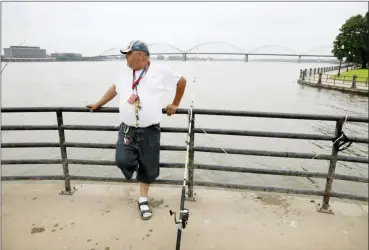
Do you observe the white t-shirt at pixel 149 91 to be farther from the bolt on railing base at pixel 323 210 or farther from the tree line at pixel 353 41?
the tree line at pixel 353 41

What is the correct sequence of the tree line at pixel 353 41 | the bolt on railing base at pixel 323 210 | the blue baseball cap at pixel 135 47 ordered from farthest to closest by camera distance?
the tree line at pixel 353 41 → the bolt on railing base at pixel 323 210 → the blue baseball cap at pixel 135 47

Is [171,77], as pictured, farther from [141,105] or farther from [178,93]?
[141,105]

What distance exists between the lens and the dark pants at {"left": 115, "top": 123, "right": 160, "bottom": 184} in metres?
3.19

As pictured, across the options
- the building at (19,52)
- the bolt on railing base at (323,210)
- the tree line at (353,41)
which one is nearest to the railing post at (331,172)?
the bolt on railing base at (323,210)

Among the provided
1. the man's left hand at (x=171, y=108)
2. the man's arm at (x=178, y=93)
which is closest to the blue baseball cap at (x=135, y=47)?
the man's arm at (x=178, y=93)

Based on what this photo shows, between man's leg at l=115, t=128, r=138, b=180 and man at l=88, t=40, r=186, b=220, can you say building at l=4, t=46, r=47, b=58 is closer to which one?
man at l=88, t=40, r=186, b=220

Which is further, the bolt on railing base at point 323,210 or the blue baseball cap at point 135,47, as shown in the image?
the bolt on railing base at point 323,210

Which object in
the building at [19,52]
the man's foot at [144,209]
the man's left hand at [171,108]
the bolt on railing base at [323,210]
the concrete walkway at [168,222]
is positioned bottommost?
the bolt on railing base at [323,210]

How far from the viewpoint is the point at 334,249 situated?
2840mm

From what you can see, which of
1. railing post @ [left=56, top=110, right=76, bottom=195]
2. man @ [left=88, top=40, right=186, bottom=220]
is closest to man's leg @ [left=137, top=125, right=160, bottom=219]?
man @ [left=88, top=40, right=186, bottom=220]

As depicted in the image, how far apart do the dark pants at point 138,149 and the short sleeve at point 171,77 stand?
0.49 m

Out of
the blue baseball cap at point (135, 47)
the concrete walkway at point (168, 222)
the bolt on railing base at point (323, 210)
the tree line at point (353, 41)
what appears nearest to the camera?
the concrete walkway at point (168, 222)

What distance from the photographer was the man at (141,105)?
10.0ft

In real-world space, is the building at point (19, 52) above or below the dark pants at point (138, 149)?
above
